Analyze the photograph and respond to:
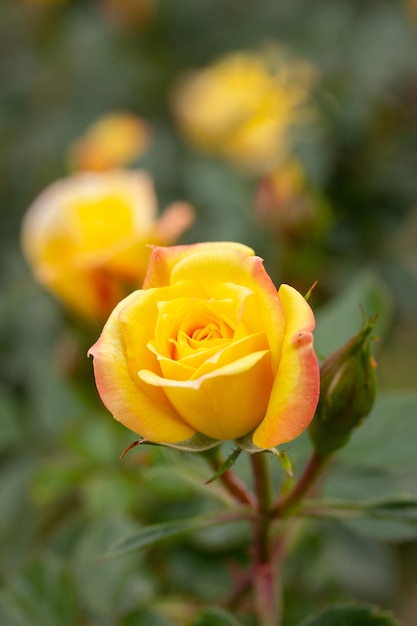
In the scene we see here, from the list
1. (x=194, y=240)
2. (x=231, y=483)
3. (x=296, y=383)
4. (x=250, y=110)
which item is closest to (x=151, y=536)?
(x=231, y=483)

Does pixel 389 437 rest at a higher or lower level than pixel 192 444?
lower

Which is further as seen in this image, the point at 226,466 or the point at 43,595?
the point at 43,595

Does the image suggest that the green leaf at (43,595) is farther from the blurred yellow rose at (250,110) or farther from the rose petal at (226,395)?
the blurred yellow rose at (250,110)

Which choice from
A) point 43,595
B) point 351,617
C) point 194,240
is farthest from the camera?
point 194,240

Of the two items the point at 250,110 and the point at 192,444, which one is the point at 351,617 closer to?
the point at 192,444

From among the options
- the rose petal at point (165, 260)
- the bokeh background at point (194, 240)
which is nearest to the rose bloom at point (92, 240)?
the bokeh background at point (194, 240)

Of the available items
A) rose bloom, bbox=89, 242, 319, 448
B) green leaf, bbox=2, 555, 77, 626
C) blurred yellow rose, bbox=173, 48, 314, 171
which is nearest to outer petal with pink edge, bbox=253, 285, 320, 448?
rose bloom, bbox=89, 242, 319, 448

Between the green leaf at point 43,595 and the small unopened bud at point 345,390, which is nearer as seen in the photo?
the small unopened bud at point 345,390
